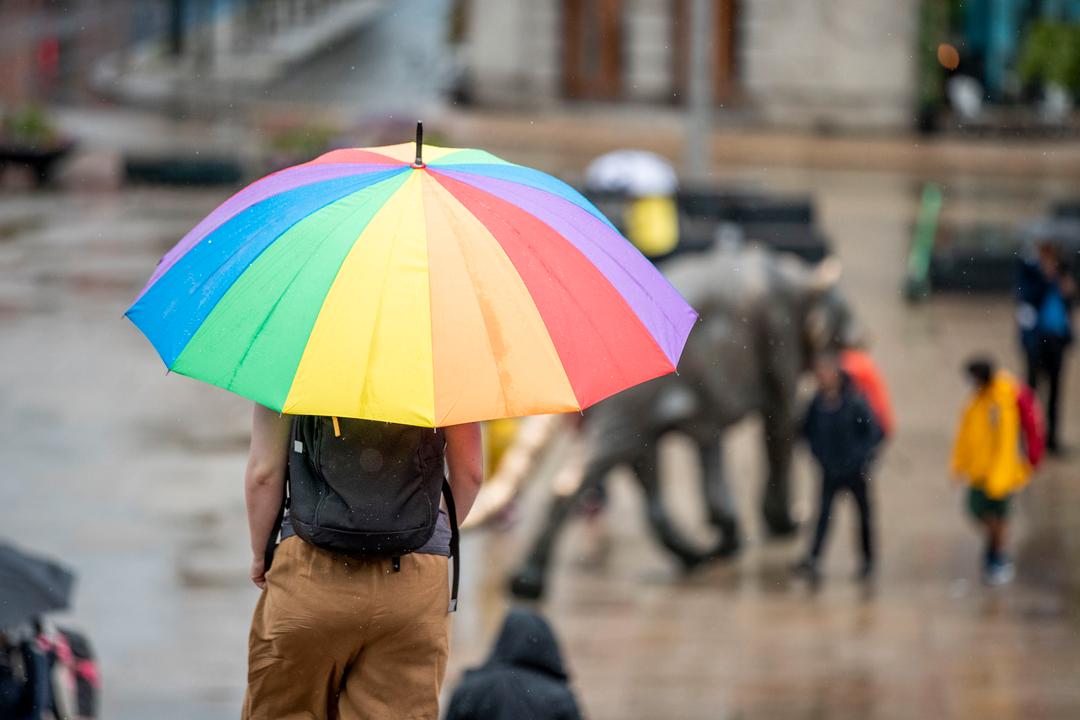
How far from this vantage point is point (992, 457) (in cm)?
1026

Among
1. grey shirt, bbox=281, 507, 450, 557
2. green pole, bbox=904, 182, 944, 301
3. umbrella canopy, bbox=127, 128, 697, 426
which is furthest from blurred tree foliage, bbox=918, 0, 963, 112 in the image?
grey shirt, bbox=281, 507, 450, 557

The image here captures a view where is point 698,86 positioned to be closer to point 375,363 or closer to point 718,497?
point 718,497

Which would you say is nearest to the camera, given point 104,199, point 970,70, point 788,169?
point 104,199

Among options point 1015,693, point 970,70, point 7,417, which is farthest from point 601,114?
point 1015,693

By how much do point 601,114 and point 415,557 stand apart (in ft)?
A: 101

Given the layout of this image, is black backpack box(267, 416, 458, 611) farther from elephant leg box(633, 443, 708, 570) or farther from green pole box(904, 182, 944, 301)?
green pole box(904, 182, 944, 301)

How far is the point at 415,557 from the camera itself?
3654 millimetres

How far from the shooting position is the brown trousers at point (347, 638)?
3594 millimetres

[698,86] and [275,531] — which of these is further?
[698,86]

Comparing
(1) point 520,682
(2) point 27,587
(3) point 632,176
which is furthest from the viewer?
(3) point 632,176

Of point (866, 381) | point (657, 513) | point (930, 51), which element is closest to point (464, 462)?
point (657, 513)

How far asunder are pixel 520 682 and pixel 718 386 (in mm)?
5780

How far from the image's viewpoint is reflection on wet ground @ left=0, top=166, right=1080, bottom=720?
343 inches

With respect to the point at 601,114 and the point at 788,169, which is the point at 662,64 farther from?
the point at 788,169
